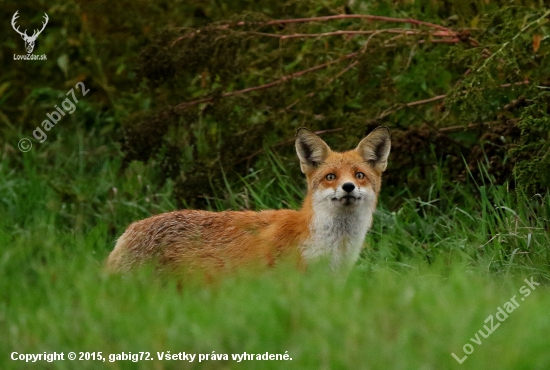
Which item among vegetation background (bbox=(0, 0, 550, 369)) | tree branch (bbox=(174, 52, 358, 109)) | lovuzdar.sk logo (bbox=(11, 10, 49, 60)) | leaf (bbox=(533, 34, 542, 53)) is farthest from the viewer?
lovuzdar.sk logo (bbox=(11, 10, 49, 60))

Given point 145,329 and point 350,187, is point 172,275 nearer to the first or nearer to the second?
point 350,187

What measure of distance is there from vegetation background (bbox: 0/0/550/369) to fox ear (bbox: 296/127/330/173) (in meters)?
0.88

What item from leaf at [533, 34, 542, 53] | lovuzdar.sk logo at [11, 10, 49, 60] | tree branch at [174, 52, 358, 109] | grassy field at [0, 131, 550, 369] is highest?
lovuzdar.sk logo at [11, 10, 49, 60]

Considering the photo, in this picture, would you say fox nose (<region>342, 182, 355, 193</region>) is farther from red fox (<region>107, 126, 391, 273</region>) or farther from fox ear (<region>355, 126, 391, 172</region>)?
fox ear (<region>355, 126, 391, 172</region>)

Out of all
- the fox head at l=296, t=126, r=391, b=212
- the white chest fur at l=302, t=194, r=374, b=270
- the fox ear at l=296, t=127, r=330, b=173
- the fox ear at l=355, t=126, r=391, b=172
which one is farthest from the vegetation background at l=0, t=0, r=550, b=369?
the fox ear at l=296, t=127, r=330, b=173

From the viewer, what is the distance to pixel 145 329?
4.51 metres

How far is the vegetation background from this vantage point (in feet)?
14.4

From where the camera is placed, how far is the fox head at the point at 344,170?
6.29 metres

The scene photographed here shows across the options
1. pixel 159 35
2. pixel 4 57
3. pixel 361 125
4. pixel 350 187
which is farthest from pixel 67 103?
pixel 350 187

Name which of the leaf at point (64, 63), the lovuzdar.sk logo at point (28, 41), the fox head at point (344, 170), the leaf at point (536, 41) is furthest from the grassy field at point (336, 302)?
the lovuzdar.sk logo at point (28, 41)

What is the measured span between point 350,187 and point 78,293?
208 cm

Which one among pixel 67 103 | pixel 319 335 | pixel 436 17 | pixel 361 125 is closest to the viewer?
pixel 319 335

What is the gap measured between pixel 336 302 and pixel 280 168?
4078 mm

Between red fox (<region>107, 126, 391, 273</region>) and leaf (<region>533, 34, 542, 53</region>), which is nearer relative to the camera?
red fox (<region>107, 126, 391, 273</region>)
